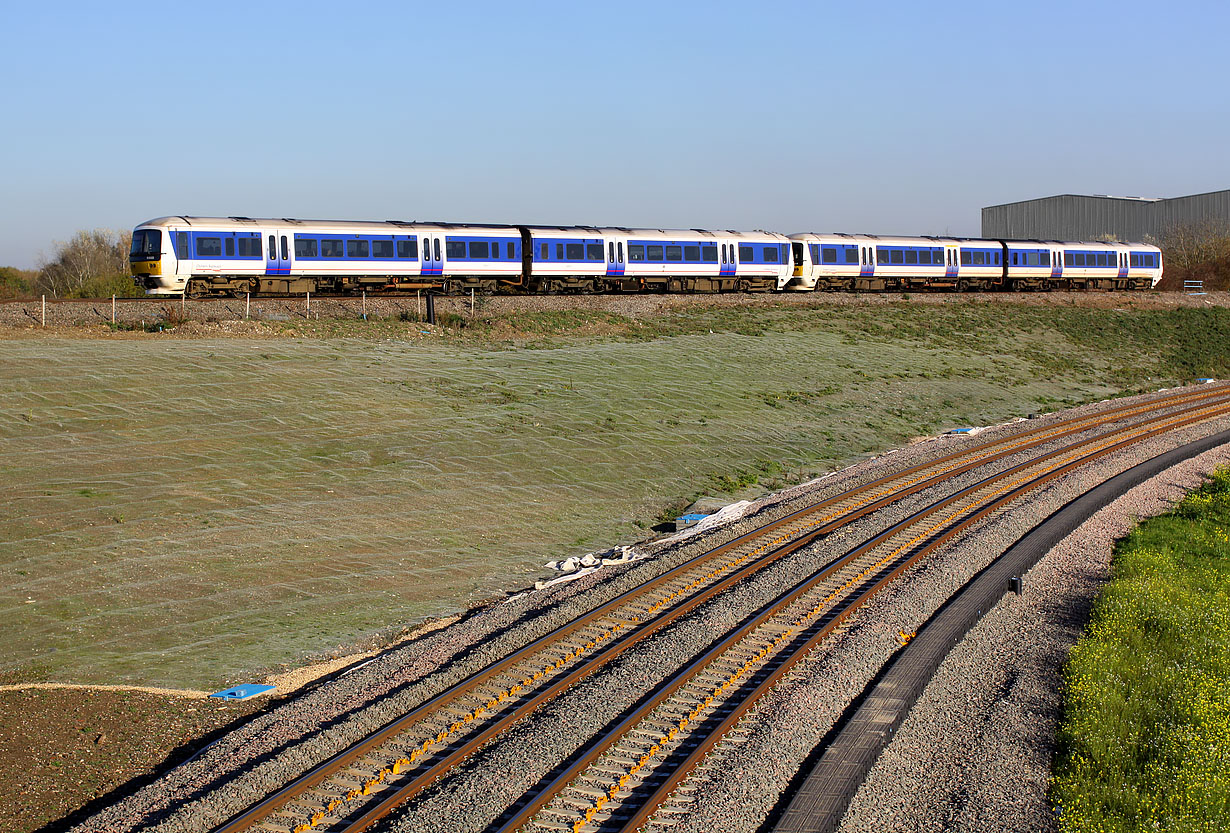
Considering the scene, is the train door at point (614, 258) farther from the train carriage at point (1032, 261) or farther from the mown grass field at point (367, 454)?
the train carriage at point (1032, 261)

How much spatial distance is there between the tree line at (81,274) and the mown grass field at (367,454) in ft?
77.5

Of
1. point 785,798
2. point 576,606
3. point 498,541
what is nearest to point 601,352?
point 498,541

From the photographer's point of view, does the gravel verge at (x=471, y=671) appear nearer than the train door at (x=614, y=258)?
Yes

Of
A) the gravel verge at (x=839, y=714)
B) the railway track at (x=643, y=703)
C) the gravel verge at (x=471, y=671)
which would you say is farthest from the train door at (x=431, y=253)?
the gravel verge at (x=839, y=714)

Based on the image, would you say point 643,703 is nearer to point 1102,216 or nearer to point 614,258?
point 614,258

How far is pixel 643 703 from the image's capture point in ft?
36.7

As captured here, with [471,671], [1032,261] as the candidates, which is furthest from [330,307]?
[1032,261]

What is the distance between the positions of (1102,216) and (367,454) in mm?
110681

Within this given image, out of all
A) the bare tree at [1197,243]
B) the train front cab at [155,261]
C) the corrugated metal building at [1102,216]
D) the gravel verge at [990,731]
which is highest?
the corrugated metal building at [1102,216]

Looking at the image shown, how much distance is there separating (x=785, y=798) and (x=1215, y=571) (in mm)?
12035

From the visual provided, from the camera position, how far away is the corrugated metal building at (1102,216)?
105 meters

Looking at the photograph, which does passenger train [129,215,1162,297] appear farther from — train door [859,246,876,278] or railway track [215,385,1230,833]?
railway track [215,385,1230,833]

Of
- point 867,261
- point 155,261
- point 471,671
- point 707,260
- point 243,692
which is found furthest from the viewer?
point 867,261

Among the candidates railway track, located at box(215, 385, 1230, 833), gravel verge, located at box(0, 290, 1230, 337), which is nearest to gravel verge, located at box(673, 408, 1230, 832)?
railway track, located at box(215, 385, 1230, 833)
